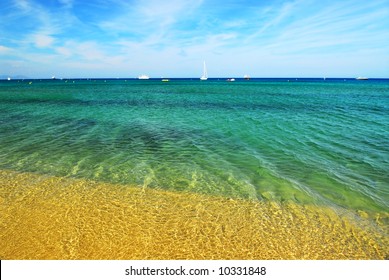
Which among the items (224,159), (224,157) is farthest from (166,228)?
(224,157)

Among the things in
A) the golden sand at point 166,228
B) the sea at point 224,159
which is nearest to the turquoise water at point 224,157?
the sea at point 224,159

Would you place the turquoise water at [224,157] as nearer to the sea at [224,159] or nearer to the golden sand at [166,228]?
the sea at [224,159]

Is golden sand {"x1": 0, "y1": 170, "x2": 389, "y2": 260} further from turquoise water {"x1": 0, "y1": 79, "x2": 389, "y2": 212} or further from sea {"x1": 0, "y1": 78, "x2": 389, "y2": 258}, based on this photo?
turquoise water {"x1": 0, "y1": 79, "x2": 389, "y2": 212}

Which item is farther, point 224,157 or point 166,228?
point 224,157

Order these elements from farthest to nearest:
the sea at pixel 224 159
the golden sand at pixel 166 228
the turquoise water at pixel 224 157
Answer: the turquoise water at pixel 224 157 → the sea at pixel 224 159 → the golden sand at pixel 166 228

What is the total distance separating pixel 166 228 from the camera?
7.25m

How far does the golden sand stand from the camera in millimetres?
6301

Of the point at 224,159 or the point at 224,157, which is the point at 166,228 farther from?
the point at 224,157

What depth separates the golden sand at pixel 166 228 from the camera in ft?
20.7

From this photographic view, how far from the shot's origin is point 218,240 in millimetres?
6734

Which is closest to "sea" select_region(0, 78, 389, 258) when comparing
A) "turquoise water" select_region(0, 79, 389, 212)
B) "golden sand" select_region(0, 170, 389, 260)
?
"turquoise water" select_region(0, 79, 389, 212)

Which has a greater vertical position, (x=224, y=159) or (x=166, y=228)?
(x=224, y=159)

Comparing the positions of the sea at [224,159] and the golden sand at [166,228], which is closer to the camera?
the golden sand at [166,228]
